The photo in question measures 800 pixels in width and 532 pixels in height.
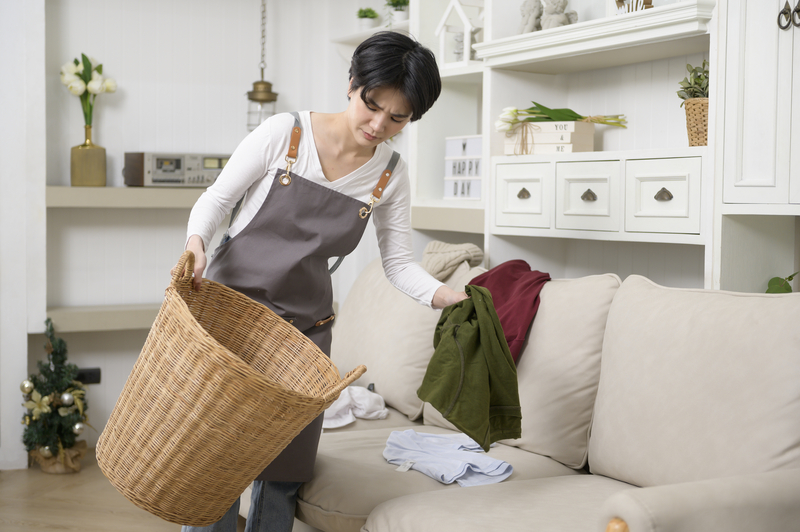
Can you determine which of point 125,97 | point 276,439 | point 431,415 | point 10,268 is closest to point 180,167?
point 125,97

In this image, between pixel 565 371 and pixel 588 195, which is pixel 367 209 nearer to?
pixel 565 371

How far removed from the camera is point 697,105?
2086 millimetres

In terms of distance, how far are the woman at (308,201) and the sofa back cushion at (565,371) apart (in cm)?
44

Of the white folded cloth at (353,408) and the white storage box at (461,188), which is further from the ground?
the white storage box at (461,188)

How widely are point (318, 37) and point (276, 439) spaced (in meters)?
2.90

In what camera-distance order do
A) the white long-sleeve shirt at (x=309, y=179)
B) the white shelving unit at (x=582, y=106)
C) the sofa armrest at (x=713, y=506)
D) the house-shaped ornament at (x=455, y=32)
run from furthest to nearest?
the house-shaped ornament at (x=455, y=32) → the white shelving unit at (x=582, y=106) → the white long-sleeve shirt at (x=309, y=179) → the sofa armrest at (x=713, y=506)

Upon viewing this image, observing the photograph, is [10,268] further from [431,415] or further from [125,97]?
[431,415]

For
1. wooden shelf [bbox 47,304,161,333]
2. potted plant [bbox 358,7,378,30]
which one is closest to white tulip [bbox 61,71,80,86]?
wooden shelf [bbox 47,304,161,333]

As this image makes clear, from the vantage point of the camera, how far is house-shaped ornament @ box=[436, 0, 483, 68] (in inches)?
116

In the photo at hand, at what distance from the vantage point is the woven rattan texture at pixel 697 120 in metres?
2.07

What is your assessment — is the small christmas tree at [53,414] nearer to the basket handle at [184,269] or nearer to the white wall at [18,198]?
the white wall at [18,198]

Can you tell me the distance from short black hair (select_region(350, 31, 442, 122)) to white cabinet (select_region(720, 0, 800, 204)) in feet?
3.04

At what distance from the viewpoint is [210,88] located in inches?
143

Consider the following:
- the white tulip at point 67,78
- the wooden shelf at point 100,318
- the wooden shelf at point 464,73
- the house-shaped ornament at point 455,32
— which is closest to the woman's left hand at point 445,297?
the wooden shelf at point 464,73
